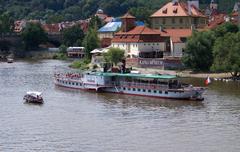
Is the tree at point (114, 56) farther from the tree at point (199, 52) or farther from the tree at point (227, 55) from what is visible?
the tree at point (227, 55)

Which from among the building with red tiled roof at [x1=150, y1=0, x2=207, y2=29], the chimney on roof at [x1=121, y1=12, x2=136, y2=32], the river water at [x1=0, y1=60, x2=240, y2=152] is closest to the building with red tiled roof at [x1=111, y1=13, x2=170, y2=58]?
the chimney on roof at [x1=121, y1=12, x2=136, y2=32]

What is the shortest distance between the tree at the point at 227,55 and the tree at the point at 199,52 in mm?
2860

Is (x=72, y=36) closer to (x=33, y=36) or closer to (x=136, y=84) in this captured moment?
(x=33, y=36)

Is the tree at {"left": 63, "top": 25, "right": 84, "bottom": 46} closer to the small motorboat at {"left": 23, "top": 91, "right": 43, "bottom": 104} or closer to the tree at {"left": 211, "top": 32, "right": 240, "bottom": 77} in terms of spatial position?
the tree at {"left": 211, "top": 32, "right": 240, "bottom": 77}

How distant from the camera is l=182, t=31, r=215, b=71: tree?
86.4 metres

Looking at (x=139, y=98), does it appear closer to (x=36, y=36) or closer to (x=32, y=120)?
(x=32, y=120)

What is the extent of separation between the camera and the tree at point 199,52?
284 feet

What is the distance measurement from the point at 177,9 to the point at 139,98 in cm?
5788

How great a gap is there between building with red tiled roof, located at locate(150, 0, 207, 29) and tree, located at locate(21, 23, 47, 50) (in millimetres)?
35369

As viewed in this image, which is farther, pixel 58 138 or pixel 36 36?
pixel 36 36

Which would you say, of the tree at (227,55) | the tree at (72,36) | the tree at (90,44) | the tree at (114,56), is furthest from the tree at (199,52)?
the tree at (72,36)

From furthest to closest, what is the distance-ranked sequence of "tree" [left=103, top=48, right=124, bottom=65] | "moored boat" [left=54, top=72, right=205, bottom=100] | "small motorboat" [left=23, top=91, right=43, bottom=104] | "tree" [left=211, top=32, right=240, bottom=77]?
1. "tree" [left=103, top=48, right=124, bottom=65]
2. "tree" [left=211, top=32, right=240, bottom=77]
3. "moored boat" [left=54, top=72, right=205, bottom=100]
4. "small motorboat" [left=23, top=91, right=43, bottom=104]

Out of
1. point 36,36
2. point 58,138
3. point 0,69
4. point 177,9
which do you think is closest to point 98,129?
Result: point 58,138

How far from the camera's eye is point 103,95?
2645 inches
